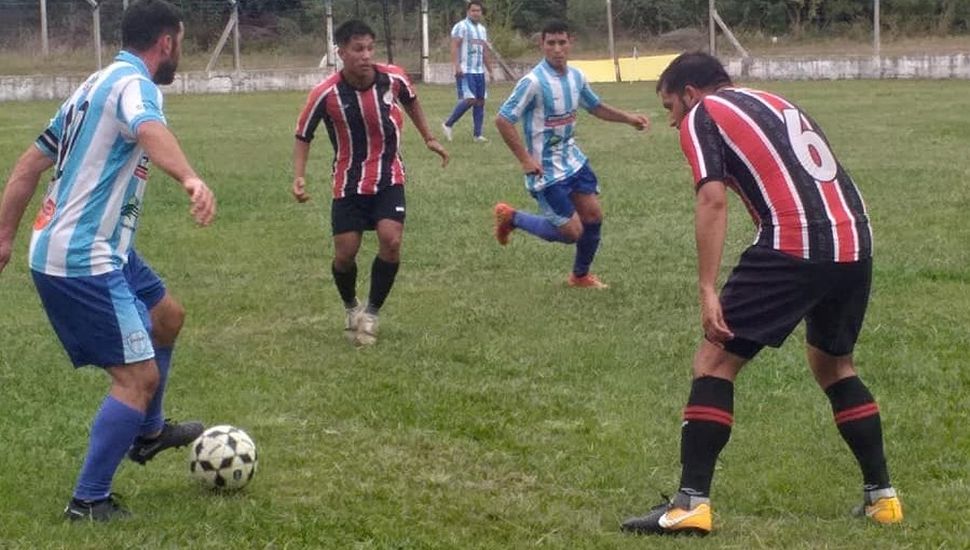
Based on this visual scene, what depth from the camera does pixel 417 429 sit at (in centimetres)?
699

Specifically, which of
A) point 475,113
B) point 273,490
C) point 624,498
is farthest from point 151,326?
point 475,113

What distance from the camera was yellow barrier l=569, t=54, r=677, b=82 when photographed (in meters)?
39.5

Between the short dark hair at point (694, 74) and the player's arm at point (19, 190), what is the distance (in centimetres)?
231

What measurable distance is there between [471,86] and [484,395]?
1547 centimetres

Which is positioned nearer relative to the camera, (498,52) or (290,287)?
(290,287)

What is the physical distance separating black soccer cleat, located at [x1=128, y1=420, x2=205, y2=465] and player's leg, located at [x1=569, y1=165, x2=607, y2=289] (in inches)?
191

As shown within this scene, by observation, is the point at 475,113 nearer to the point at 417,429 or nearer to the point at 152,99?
the point at 417,429

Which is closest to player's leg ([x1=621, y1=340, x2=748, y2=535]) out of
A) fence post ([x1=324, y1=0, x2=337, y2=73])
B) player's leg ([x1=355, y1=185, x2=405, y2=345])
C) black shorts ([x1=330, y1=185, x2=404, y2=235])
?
player's leg ([x1=355, y1=185, x2=405, y2=345])

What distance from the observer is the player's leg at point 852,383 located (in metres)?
5.47

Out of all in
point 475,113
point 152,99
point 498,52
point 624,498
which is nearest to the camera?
point 152,99

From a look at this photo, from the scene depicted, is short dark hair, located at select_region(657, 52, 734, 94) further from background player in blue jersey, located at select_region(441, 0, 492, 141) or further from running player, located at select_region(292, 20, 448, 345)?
background player in blue jersey, located at select_region(441, 0, 492, 141)

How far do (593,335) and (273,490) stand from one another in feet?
11.5

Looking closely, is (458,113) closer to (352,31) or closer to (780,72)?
(352,31)

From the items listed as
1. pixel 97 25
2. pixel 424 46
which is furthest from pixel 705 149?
pixel 424 46
